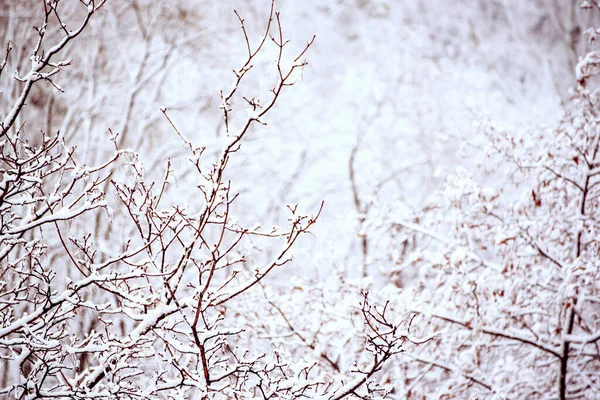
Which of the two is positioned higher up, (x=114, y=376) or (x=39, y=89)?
(x=39, y=89)

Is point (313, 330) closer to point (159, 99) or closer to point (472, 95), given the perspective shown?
point (159, 99)

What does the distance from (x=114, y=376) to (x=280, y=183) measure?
8.03 m

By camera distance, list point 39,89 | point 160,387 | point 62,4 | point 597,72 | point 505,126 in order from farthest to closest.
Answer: point 39,89, point 62,4, point 505,126, point 597,72, point 160,387

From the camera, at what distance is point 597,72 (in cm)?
443

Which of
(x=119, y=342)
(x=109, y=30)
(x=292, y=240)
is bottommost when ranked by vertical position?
(x=119, y=342)

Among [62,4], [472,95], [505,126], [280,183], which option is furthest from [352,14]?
[505,126]

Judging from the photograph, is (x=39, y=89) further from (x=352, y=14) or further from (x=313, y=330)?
(x=352, y=14)

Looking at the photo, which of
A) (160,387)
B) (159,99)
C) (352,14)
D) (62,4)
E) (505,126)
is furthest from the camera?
(352,14)

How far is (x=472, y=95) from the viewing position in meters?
10.9

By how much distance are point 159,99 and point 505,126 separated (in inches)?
292

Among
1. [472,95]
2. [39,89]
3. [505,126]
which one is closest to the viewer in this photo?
[505,126]

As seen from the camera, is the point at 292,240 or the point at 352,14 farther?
the point at 352,14

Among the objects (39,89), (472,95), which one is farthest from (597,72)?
(39,89)

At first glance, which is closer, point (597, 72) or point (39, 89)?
point (597, 72)
